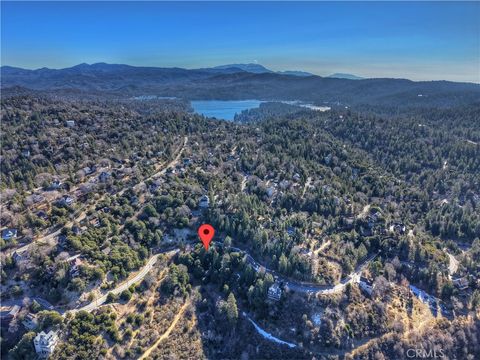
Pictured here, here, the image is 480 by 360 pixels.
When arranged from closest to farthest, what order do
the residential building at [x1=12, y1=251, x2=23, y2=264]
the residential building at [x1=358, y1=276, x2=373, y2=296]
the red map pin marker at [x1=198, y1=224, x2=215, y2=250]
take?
the residential building at [x1=12, y1=251, x2=23, y2=264] < the residential building at [x1=358, y1=276, x2=373, y2=296] < the red map pin marker at [x1=198, y1=224, x2=215, y2=250]

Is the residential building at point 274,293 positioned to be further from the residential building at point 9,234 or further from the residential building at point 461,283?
the residential building at point 9,234

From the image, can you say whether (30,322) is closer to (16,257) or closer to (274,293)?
(16,257)

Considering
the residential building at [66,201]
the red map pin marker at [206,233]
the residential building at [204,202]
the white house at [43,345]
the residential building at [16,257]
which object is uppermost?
the residential building at [66,201]

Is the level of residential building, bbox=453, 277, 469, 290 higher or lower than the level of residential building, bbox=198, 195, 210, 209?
lower

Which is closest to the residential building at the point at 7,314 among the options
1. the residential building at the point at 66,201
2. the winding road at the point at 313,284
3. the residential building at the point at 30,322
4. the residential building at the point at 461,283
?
the residential building at the point at 30,322

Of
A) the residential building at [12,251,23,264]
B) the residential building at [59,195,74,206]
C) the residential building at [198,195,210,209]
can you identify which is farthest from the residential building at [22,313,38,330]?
the residential building at [198,195,210,209]

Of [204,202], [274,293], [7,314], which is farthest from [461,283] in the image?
[7,314]

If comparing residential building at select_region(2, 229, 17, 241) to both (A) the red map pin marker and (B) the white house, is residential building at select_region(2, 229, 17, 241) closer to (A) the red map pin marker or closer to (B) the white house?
(B) the white house

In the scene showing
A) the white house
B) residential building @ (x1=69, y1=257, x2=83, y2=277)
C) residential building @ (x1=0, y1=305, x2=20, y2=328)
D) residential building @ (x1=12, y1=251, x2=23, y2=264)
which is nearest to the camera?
the white house
